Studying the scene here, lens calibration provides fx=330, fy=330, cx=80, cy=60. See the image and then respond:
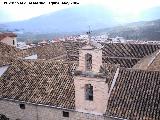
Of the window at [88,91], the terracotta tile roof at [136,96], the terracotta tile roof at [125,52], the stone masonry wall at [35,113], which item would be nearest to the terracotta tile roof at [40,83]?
the stone masonry wall at [35,113]

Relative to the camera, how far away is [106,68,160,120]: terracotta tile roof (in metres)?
23.5

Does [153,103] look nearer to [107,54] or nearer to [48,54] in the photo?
[107,54]

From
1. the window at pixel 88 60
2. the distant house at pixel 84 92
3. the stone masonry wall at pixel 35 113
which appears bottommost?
the stone masonry wall at pixel 35 113

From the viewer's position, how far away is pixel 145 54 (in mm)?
43969

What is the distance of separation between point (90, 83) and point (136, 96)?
3635 millimetres

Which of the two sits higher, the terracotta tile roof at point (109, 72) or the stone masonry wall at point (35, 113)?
the terracotta tile roof at point (109, 72)

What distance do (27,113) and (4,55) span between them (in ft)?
28.6

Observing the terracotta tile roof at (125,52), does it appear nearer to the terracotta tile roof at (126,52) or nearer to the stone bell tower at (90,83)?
the terracotta tile roof at (126,52)

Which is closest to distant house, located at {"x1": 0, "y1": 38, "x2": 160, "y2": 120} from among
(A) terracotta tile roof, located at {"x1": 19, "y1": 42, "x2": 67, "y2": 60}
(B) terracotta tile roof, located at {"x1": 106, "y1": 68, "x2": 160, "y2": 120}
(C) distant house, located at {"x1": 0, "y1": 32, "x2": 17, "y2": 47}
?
(B) terracotta tile roof, located at {"x1": 106, "y1": 68, "x2": 160, "y2": 120}

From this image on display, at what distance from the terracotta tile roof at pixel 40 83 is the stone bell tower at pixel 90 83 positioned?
124 cm

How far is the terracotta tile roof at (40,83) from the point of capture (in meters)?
27.7

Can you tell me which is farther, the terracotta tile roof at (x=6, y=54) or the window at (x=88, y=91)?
the terracotta tile roof at (x=6, y=54)

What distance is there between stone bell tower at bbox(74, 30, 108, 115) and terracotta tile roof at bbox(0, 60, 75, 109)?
1.24 meters

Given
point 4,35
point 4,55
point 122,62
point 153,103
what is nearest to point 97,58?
Result: point 153,103
